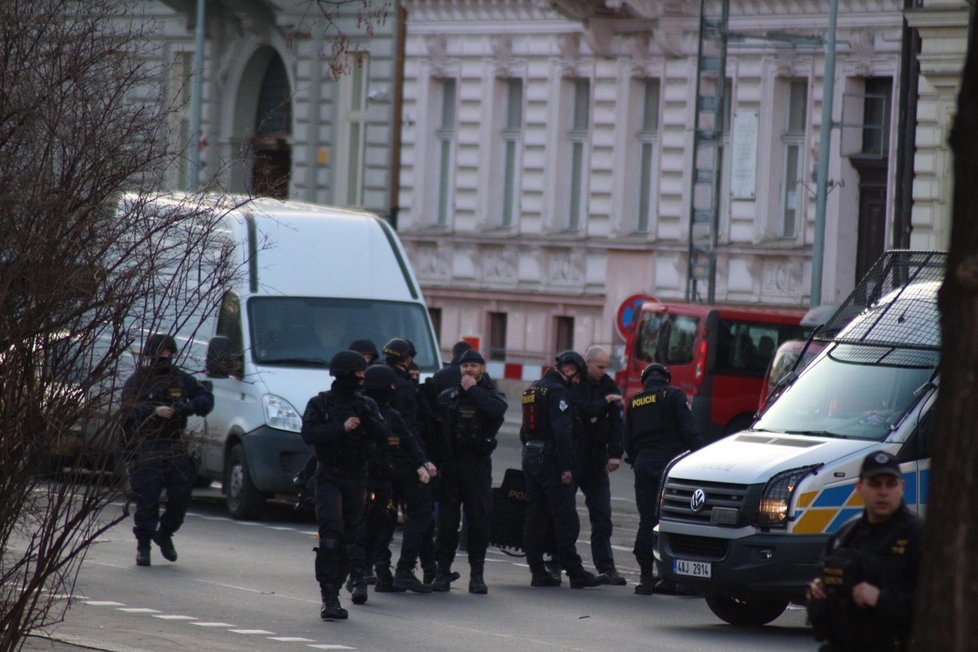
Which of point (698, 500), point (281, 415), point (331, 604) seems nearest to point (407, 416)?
point (331, 604)

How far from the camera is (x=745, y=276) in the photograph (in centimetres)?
3709

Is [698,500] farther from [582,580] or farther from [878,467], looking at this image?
[878,467]

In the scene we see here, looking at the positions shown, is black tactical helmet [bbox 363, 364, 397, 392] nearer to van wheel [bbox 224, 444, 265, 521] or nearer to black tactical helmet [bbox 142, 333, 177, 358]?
black tactical helmet [bbox 142, 333, 177, 358]

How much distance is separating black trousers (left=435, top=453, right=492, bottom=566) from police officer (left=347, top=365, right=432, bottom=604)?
0.68 feet

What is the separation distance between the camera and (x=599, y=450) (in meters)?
15.9

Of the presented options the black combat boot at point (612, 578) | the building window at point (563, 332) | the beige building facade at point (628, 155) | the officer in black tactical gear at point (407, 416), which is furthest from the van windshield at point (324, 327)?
the building window at point (563, 332)

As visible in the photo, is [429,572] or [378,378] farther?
[429,572]

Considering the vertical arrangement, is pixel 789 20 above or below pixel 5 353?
above

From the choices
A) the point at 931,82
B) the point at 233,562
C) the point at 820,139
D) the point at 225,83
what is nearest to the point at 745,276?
the point at 820,139

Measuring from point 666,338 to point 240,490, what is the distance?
11683mm

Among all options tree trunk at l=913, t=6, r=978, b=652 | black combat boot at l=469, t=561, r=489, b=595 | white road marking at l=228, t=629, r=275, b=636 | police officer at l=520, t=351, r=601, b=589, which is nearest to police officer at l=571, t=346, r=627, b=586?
police officer at l=520, t=351, r=601, b=589

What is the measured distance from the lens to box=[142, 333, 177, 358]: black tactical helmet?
31.0 ft

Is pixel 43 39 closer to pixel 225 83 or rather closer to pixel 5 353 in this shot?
pixel 5 353

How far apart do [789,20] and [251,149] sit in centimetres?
2737
